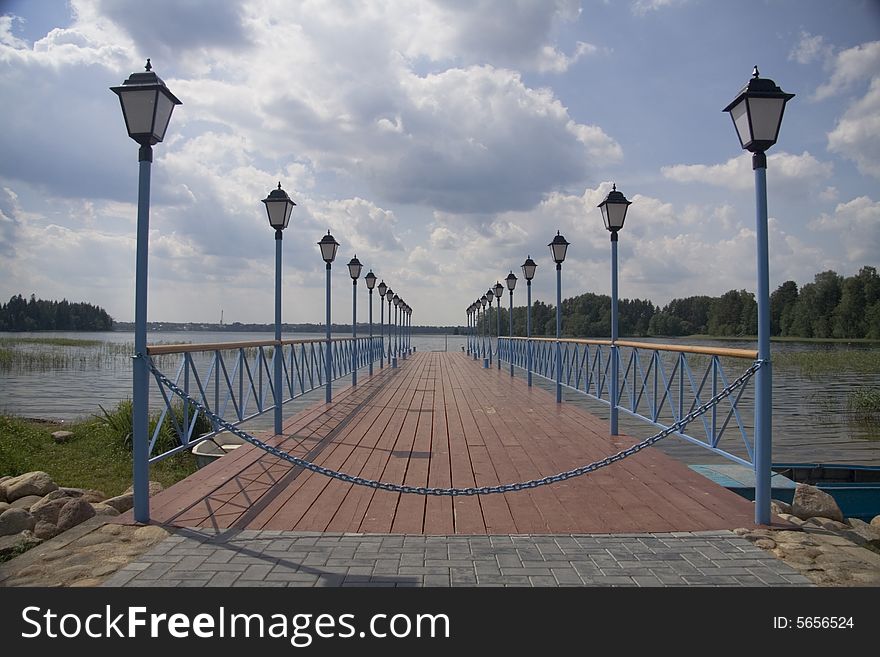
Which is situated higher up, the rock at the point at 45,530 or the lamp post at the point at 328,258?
the lamp post at the point at 328,258

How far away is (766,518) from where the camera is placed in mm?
3834

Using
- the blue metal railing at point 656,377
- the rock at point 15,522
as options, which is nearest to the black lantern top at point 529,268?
the blue metal railing at point 656,377

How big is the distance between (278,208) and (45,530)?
434 centimetres

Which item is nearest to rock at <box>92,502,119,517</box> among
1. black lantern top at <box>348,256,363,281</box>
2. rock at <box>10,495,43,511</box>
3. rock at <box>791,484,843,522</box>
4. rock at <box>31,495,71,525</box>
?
rock at <box>31,495,71,525</box>

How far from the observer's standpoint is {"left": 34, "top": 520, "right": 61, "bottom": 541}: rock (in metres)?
3.62

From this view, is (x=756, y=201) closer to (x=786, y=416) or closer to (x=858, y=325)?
(x=786, y=416)

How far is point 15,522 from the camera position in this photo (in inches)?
149

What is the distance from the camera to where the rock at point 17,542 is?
346 cm

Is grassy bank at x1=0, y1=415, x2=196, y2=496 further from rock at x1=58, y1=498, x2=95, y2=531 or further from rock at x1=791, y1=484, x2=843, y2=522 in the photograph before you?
rock at x1=791, y1=484, x2=843, y2=522

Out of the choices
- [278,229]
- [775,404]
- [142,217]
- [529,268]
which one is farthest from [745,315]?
[142,217]

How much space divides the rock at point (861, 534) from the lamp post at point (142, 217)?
13.8ft

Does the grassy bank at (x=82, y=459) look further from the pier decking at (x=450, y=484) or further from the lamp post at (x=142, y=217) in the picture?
the lamp post at (x=142, y=217)
